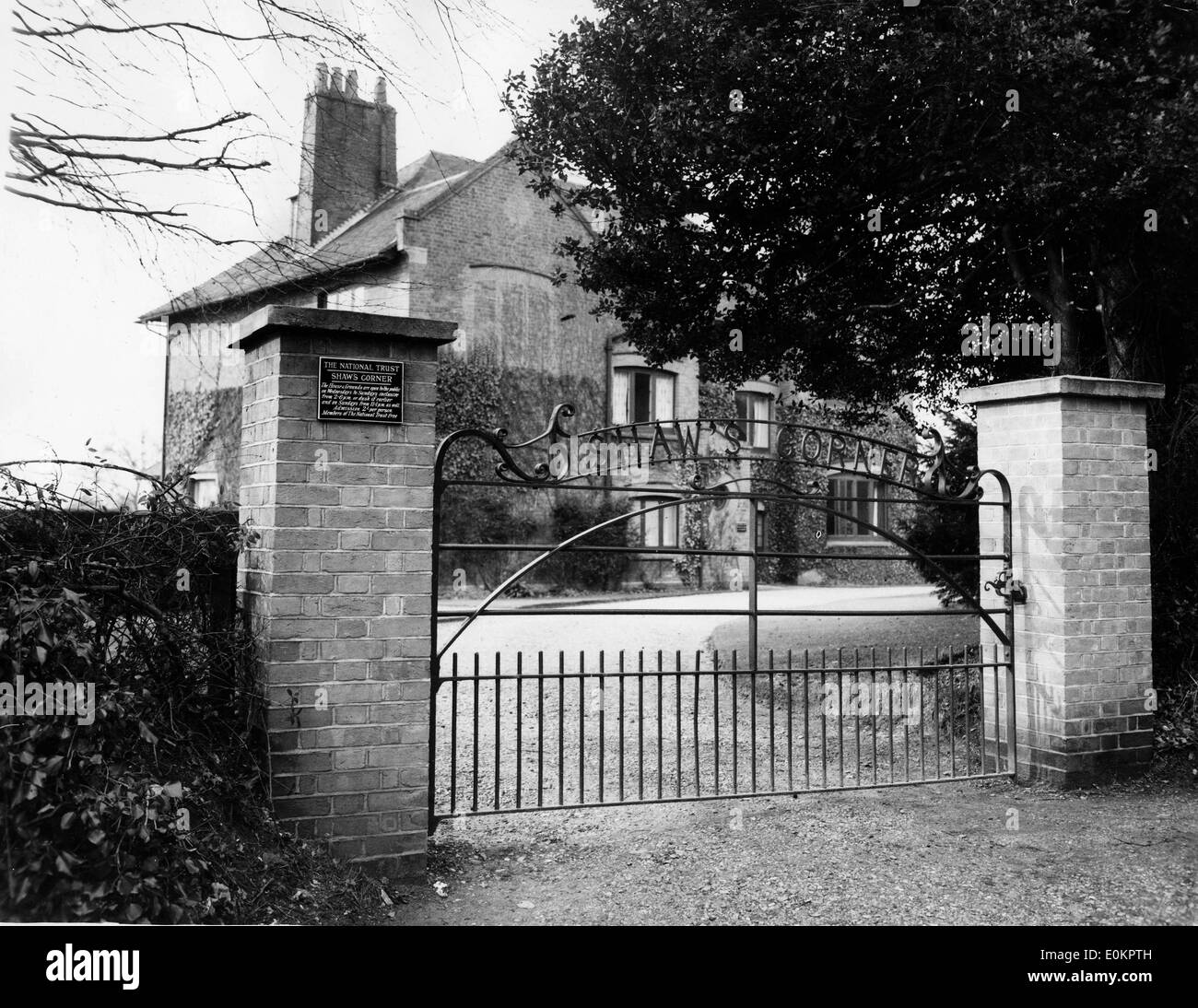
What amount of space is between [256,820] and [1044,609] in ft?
17.1

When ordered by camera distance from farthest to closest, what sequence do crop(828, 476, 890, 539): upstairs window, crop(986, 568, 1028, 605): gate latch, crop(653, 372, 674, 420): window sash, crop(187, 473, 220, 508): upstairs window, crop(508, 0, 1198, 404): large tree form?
crop(828, 476, 890, 539): upstairs window → crop(653, 372, 674, 420): window sash → crop(187, 473, 220, 508): upstairs window → crop(508, 0, 1198, 404): large tree → crop(986, 568, 1028, 605): gate latch

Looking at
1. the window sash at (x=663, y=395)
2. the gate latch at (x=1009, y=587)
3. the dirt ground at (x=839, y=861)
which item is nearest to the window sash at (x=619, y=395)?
the window sash at (x=663, y=395)

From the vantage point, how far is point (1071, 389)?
654 centimetres

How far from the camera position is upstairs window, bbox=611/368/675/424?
78.2ft

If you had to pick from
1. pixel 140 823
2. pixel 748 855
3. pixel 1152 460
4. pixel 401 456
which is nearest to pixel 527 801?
pixel 748 855

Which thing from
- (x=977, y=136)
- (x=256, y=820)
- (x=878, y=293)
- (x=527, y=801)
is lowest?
(x=527, y=801)

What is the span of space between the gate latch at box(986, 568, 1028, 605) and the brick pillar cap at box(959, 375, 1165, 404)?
1240mm

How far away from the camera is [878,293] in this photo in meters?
9.68

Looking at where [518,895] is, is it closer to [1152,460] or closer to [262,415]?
[262,415]

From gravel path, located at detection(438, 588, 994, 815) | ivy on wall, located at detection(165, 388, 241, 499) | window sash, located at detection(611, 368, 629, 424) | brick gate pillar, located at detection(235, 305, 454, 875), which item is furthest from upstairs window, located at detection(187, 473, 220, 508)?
brick gate pillar, located at detection(235, 305, 454, 875)

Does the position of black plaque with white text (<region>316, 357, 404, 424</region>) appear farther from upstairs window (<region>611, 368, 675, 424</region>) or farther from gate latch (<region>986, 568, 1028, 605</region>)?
upstairs window (<region>611, 368, 675, 424</region>)

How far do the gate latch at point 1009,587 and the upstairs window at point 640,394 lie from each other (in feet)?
55.4

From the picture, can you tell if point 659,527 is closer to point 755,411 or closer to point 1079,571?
point 755,411

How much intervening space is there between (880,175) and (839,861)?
620cm
